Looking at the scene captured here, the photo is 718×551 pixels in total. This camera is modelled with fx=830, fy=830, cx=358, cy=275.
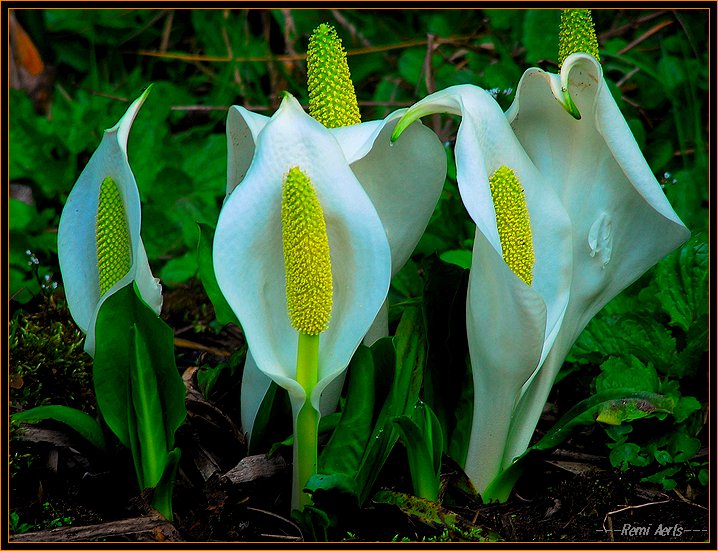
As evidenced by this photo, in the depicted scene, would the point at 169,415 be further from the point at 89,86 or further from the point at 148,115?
the point at 89,86

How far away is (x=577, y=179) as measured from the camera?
1.35 m

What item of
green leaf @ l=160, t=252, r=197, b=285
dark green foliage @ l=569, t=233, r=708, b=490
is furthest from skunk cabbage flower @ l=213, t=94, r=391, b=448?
green leaf @ l=160, t=252, r=197, b=285

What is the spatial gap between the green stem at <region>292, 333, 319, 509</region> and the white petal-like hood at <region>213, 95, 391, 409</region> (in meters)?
0.02

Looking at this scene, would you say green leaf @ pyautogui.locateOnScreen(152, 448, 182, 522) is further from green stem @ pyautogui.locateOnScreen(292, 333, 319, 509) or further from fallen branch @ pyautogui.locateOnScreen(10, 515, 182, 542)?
green stem @ pyautogui.locateOnScreen(292, 333, 319, 509)

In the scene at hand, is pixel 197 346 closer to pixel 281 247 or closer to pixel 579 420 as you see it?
pixel 281 247

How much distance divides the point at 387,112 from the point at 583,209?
1.48 m

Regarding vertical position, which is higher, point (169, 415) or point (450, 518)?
point (169, 415)

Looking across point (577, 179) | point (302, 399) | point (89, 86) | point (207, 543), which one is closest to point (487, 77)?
point (577, 179)

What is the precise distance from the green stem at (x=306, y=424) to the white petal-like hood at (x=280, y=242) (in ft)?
0.06

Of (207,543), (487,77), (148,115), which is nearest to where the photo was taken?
(207,543)

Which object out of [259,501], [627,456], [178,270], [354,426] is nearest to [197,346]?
[178,270]

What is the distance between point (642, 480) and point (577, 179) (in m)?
0.53

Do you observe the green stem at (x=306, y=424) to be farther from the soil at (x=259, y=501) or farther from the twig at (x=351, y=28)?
the twig at (x=351, y=28)

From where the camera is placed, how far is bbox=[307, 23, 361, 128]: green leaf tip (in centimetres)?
127
